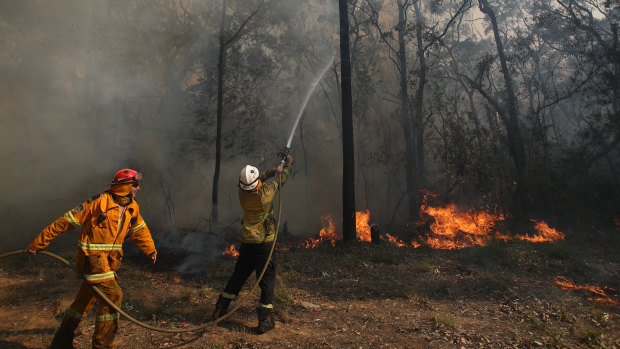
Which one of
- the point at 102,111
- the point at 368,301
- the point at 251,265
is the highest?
the point at 102,111

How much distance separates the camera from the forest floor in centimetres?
391

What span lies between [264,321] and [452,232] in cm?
907

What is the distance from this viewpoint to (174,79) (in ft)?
52.5

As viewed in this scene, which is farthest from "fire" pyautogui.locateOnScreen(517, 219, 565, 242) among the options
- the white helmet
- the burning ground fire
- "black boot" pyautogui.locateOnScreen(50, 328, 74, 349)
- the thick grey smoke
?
"black boot" pyautogui.locateOnScreen(50, 328, 74, 349)

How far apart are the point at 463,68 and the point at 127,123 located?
2309 cm

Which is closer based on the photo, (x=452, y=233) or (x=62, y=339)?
(x=62, y=339)

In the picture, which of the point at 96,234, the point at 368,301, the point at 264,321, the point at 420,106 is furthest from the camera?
the point at 420,106

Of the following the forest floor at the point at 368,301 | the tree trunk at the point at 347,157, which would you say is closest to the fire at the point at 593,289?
the forest floor at the point at 368,301

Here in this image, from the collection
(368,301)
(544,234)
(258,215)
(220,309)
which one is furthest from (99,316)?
(544,234)

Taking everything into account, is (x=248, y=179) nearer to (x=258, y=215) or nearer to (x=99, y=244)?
(x=258, y=215)

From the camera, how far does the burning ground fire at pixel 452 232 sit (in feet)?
32.8

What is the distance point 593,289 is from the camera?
227 inches

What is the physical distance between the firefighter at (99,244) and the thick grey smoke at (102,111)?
567 centimetres

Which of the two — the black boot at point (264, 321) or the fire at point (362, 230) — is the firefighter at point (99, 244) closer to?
the black boot at point (264, 321)
